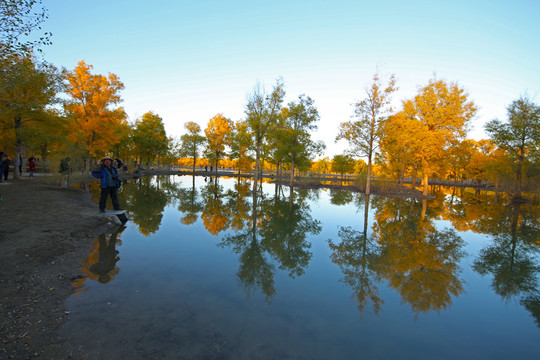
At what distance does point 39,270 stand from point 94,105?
3016 cm

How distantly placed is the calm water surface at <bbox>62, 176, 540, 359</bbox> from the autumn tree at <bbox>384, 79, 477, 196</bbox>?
18.3 metres

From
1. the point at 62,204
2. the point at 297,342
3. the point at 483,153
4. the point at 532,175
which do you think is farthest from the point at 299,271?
the point at 483,153

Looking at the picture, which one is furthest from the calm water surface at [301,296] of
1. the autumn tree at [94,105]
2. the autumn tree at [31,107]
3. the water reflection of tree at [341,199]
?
the autumn tree at [94,105]

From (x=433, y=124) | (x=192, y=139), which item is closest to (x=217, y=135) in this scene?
(x=192, y=139)

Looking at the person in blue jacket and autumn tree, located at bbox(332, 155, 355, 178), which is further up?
autumn tree, located at bbox(332, 155, 355, 178)

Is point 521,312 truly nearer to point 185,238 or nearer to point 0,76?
point 185,238

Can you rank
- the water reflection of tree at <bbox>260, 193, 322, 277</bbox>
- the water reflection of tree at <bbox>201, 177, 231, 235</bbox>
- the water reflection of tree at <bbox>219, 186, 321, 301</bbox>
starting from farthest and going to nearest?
the water reflection of tree at <bbox>201, 177, 231, 235</bbox>, the water reflection of tree at <bbox>260, 193, 322, 277</bbox>, the water reflection of tree at <bbox>219, 186, 321, 301</bbox>

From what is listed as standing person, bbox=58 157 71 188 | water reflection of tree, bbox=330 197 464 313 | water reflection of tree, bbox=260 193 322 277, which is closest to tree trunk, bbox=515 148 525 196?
water reflection of tree, bbox=330 197 464 313

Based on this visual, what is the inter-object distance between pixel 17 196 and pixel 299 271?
52.2 ft

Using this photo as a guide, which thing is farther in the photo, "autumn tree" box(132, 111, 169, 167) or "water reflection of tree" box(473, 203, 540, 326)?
"autumn tree" box(132, 111, 169, 167)

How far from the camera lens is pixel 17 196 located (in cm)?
1358

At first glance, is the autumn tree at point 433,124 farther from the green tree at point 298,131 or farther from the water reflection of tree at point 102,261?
the water reflection of tree at point 102,261

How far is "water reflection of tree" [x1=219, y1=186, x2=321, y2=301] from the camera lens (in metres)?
6.37

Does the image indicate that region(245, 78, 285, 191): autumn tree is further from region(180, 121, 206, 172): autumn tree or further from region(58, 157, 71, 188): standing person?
region(180, 121, 206, 172): autumn tree
